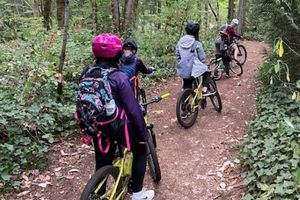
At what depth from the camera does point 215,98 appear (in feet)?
28.8

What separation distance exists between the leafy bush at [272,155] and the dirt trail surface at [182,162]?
0.31 metres

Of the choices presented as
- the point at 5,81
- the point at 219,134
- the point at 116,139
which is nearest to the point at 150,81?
the point at 219,134

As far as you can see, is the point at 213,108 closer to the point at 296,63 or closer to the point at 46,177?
the point at 296,63

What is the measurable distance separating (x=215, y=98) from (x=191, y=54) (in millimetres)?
1736

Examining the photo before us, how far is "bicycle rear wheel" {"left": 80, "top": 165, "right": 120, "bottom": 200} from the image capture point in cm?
363

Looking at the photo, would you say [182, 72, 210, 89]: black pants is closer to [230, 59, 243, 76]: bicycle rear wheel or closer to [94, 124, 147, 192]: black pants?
[94, 124, 147, 192]: black pants

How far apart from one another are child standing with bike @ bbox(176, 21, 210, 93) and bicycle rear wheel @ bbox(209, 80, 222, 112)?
665mm

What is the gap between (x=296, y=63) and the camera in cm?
866

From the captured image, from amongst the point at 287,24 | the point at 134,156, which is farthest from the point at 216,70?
the point at 134,156

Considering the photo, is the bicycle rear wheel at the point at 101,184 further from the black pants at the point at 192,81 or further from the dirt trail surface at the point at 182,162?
the black pants at the point at 192,81

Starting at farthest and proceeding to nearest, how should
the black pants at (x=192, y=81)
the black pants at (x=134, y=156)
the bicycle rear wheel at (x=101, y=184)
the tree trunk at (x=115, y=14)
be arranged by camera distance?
the tree trunk at (x=115, y=14) < the black pants at (x=192, y=81) < the black pants at (x=134, y=156) < the bicycle rear wheel at (x=101, y=184)

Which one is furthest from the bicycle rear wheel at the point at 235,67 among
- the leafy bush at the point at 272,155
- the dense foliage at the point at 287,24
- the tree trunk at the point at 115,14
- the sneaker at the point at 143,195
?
the sneaker at the point at 143,195

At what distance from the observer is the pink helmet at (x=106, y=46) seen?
3.74m

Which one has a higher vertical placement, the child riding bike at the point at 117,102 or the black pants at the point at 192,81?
the child riding bike at the point at 117,102
